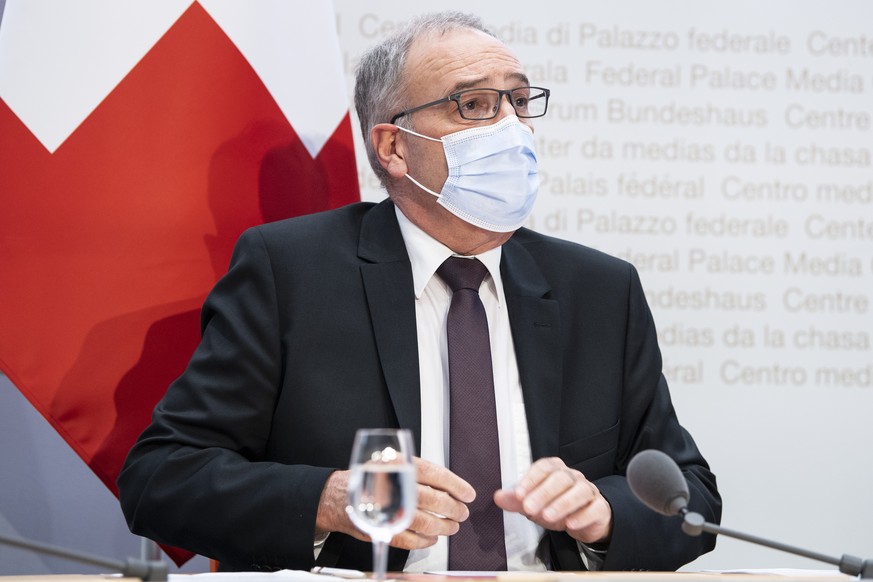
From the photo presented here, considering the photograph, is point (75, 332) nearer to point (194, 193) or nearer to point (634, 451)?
point (194, 193)

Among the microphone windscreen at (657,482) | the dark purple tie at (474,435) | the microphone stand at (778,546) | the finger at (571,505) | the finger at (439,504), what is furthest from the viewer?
the dark purple tie at (474,435)

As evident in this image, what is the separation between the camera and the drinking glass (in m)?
1.35

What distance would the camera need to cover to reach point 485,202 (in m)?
2.42

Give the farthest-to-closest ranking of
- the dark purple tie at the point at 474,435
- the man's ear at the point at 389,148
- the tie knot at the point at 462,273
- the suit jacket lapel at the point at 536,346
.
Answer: the man's ear at the point at 389,148 → the tie knot at the point at 462,273 → the suit jacket lapel at the point at 536,346 → the dark purple tie at the point at 474,435

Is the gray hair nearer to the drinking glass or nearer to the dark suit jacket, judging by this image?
the dark suit jacket

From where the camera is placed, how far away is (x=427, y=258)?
2.43m

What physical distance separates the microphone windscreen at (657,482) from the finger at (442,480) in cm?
29

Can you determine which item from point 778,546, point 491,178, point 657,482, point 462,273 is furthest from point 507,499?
point 491,178

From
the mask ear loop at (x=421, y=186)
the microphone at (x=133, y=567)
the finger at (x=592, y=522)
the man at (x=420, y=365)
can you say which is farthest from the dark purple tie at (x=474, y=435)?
the microphone at (x=133, y=567)

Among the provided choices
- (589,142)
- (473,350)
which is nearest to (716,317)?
(589,142)

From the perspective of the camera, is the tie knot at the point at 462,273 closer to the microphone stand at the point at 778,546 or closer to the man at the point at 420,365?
the man at the point at 420,365

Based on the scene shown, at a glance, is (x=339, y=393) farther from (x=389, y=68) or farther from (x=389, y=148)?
(x=389, y=68)

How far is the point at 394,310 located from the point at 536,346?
0.34 m

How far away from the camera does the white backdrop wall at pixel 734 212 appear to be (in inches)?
131
